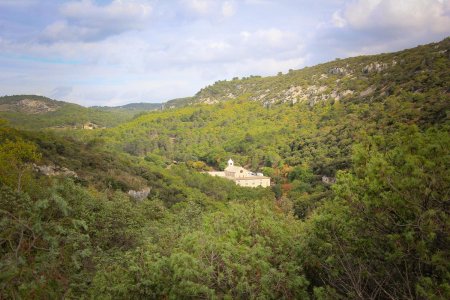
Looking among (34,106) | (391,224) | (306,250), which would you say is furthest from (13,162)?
(34,106)

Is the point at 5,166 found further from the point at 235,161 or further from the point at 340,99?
the point at 340,99

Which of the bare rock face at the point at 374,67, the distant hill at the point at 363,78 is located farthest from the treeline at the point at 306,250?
the bare rock face at the point at 374,67

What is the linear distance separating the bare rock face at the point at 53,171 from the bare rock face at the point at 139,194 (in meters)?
4.95

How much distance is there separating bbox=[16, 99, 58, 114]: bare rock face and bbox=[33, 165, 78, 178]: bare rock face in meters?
124

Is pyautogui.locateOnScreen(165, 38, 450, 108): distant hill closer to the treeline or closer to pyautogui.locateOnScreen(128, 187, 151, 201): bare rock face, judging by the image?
pyautogui.locateOnScreen(128, 187, 151, 201): bare rock face

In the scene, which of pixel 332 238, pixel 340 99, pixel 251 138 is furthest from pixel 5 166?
pixel 340 99

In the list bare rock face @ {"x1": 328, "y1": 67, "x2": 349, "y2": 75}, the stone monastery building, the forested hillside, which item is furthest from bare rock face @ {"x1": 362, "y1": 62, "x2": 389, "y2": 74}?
the forested hillside

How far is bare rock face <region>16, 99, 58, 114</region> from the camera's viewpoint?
141000 millimetres

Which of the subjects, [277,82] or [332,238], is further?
[277,82]

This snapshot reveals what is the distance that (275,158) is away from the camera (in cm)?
7225

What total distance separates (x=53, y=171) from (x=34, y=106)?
135m

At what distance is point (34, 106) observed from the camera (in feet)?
481

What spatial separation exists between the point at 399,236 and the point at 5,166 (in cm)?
1757

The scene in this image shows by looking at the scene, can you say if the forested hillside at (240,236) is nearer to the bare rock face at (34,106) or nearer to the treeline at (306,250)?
the treeline at (306,250)
